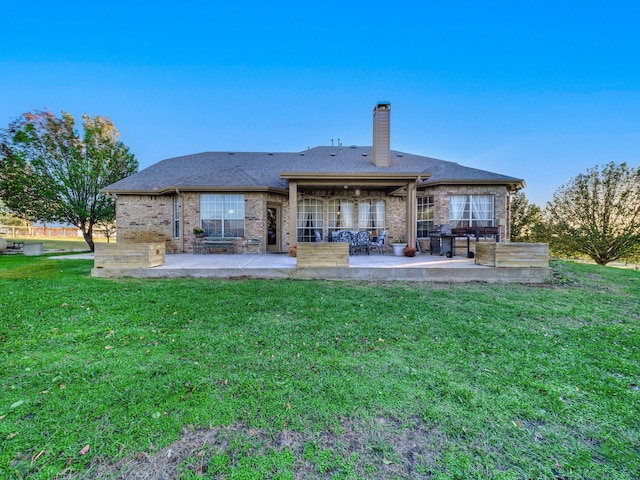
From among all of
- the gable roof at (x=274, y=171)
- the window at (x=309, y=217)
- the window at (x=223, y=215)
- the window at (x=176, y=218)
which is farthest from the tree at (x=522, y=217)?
the window at (x=176, y=218)

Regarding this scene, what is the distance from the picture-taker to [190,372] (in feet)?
7.92

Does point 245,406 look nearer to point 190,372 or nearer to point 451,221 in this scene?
point 190,372

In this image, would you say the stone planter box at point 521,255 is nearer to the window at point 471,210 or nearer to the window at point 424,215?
the window at point 471,210

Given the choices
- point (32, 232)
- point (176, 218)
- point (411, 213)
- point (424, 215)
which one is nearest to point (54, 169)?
point (176, 218)

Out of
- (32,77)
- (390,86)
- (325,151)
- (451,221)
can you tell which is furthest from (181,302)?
(32,77)

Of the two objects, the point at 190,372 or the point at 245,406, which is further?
the point at 190,372

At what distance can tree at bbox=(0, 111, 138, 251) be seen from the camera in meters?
12.6

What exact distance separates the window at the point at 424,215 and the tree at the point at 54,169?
15972mm

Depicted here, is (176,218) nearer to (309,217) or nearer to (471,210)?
(309,217)

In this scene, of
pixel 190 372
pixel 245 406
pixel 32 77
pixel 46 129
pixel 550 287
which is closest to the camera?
pixel 245 406

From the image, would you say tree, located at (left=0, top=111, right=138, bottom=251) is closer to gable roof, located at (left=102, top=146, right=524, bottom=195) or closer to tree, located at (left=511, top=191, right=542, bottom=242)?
gable roof, located at (left=102, top=146, right=524, bottom=195)

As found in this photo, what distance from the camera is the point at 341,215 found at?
12094 millimetres

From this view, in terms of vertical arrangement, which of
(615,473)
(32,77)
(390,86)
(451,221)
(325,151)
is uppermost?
(32,77)

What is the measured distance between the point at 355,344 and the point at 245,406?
1447mm
